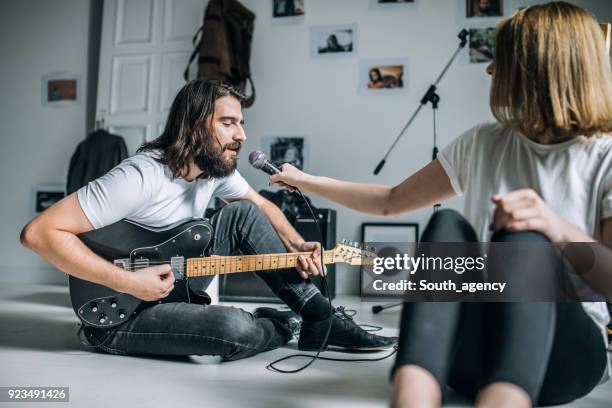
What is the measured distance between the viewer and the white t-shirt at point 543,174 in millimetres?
845

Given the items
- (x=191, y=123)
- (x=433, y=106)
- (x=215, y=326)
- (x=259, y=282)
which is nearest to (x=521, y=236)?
(x=215, y=326)

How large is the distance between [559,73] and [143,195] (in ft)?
3.81

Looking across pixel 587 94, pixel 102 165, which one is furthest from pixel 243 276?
pixel 587 94

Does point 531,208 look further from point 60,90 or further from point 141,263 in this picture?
point 60,90

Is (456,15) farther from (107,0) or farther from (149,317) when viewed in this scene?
(149,317)

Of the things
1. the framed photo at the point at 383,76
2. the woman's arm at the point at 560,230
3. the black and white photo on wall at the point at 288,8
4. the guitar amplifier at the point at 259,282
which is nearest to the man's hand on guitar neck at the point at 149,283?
the woman's arm at the point at 560,230

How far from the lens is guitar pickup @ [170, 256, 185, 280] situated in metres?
1.60

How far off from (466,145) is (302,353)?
3.16ft

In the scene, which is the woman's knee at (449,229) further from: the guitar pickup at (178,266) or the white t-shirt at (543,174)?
the guitar pickup at (178,266)

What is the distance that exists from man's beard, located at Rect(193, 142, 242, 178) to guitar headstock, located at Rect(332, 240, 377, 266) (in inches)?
18.0

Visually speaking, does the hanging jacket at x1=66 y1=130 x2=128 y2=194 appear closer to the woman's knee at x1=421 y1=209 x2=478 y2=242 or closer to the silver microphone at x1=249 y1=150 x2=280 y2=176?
the silver microphone at x1=249 y1=150 x2=280 y2=176

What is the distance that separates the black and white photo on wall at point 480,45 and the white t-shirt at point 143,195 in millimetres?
2186

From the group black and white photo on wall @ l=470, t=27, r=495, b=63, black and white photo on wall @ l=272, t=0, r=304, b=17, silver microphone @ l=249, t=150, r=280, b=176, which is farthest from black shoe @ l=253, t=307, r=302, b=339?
black and white photo on wall @ l=272, t=0, r=304, b=17

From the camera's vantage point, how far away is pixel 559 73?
82 centimetres
